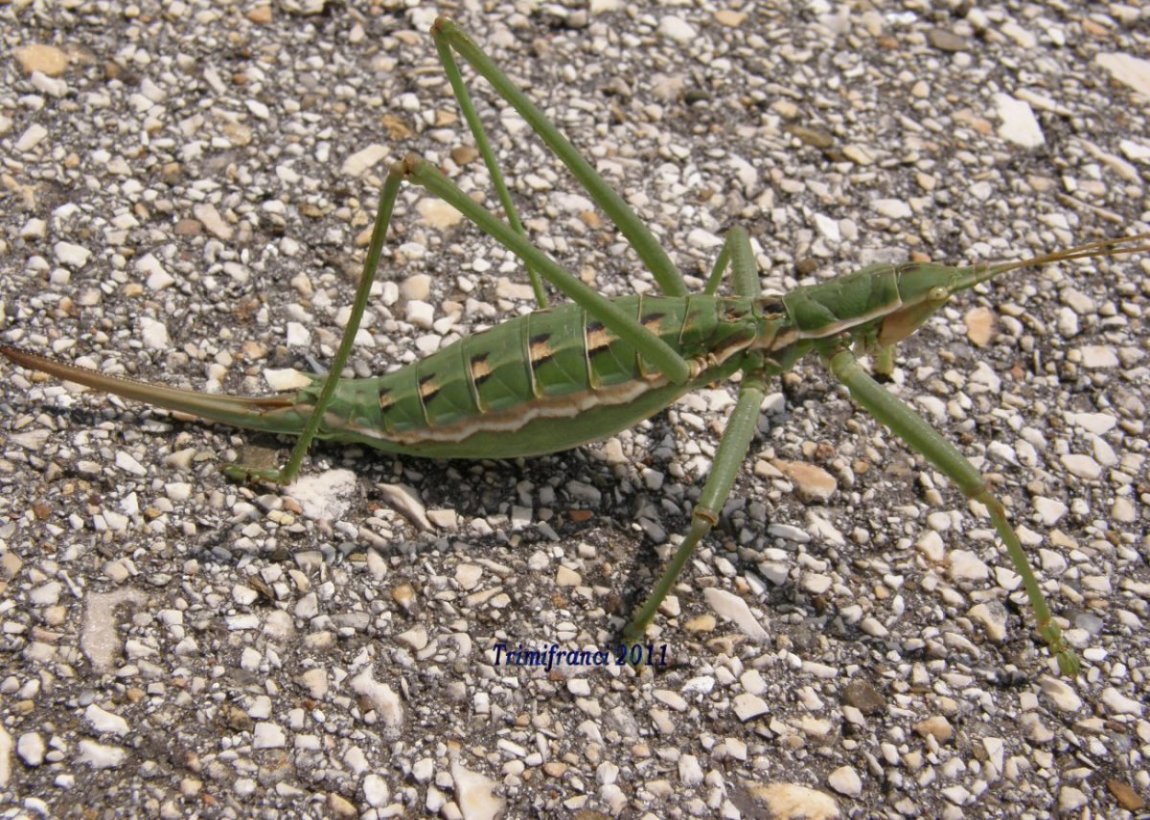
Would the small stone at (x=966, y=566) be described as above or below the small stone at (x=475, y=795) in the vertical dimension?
below

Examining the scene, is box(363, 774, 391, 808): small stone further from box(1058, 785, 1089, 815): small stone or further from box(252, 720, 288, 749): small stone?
box(1058, 785, 1089, 815): small stone

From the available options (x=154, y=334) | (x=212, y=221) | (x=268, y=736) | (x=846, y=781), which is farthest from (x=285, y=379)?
(x=846, y=781)

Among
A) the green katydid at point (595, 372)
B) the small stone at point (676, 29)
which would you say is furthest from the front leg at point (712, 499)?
the small stone at point (676, 29)

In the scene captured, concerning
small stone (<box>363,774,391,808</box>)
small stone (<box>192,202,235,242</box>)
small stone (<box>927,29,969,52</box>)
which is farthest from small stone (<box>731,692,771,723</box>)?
small stone (<box>927,29,969,52</box>)

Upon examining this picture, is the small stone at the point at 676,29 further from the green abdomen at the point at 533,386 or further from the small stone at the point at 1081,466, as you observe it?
the small stone at the point at 1081,466

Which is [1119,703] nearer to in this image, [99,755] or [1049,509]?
[1049,509]

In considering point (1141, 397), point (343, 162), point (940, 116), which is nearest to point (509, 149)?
point (343, 162)
